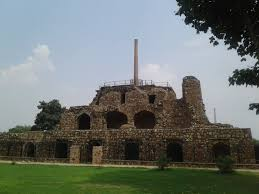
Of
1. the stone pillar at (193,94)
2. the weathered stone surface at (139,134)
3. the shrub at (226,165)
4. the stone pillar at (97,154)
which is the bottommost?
the shrub at (226,165)

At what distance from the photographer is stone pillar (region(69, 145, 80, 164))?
1100 inches

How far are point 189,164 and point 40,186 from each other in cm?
1458

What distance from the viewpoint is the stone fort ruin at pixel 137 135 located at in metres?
25.6

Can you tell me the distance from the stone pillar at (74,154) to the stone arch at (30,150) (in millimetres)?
6169

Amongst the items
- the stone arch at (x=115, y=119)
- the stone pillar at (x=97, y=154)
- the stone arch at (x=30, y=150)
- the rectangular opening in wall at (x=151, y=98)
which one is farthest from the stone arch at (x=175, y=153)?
the stone arch at (x=30, y=150)

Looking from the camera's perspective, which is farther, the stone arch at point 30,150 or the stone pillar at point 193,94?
the stone pillar at point 193,94

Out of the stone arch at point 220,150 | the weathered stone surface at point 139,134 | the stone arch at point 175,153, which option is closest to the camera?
the weathered stone surface at point 139,134

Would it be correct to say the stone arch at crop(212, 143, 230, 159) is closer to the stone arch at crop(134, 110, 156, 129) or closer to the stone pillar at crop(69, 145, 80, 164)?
the stone arch at crop(134, 110, 156, 129)

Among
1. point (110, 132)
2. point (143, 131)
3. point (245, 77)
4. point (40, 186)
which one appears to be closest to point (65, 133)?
point (110, 132)

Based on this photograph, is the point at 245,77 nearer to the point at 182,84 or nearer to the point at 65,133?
the point at 65,133

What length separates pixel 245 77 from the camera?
12836mm

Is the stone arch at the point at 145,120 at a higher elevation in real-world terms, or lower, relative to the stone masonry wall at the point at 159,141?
higher

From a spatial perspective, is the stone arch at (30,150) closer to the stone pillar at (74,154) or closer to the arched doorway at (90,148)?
the stone pillar at (74,154)

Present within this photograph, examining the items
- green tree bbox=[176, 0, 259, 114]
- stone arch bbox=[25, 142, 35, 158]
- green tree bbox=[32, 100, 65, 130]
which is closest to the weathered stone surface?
stone arch bbox=[25, 142, 35, 158]
